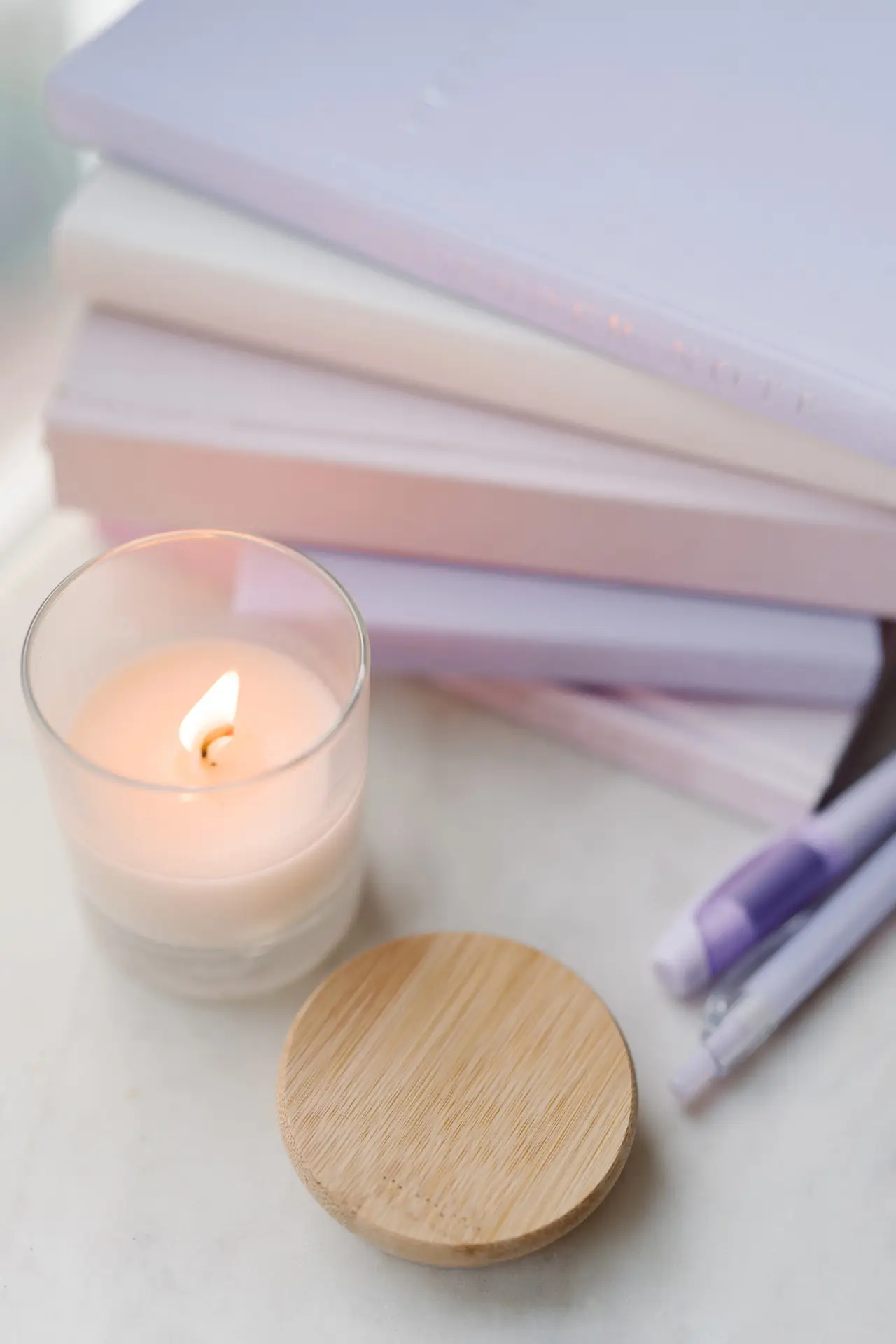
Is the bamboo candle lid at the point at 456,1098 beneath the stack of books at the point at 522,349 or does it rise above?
beneath

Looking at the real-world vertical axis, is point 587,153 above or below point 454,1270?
above

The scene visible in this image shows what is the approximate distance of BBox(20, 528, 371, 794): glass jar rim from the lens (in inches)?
15.4

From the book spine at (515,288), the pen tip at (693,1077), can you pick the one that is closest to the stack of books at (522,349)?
the book spine at (515,288)

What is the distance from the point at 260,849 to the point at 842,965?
212mm

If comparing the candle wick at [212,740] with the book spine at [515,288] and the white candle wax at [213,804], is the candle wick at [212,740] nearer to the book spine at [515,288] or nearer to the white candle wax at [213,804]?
the white candle wax at [213,804]

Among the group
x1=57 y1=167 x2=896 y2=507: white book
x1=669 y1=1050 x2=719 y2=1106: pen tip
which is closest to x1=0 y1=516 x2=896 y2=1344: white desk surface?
x1=669 y1=1050 x2=719 y2=1106: pen tip

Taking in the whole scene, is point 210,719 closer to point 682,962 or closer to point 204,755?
point 204,755

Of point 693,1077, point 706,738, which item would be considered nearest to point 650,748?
point 706,738

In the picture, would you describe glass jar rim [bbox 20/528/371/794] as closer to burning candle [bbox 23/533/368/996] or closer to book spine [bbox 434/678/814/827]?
burning candle [bbox 23/533/368/996]

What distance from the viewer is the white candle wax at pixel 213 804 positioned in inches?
16.1

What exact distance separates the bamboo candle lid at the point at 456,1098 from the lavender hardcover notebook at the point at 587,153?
0.21 metres

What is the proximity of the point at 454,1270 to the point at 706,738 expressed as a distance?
0.71 ft

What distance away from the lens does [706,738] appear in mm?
539

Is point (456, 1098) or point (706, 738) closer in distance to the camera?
point (456, 1098)
